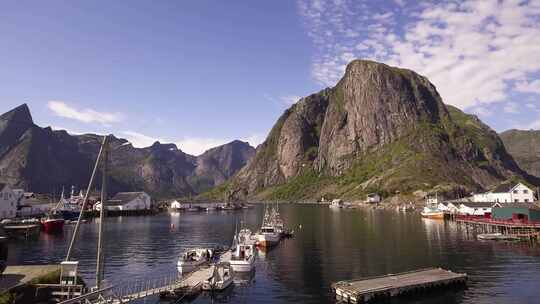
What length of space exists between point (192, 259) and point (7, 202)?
11492cm

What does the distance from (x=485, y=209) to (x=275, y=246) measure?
98.8 meters

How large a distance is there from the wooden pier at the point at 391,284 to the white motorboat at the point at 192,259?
24265 mm

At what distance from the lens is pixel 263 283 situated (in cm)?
5766

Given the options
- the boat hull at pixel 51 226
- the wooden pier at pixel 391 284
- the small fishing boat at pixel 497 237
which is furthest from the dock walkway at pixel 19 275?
the small fishing boat at pixel 497 237

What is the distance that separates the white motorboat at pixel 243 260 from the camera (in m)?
63.3

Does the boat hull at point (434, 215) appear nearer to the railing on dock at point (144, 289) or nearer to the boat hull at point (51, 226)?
the railing on dock at point (144, 289)

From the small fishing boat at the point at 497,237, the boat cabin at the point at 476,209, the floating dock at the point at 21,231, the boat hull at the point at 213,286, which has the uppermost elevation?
the boat cabin at the point at 476,209

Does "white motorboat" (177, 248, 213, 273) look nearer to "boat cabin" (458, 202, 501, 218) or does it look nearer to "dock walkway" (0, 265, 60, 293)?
"dock walkway" (0, 265, 60, 293)

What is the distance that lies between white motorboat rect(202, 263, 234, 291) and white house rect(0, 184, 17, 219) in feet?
396

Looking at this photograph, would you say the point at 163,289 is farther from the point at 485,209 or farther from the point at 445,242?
the point at 485,209

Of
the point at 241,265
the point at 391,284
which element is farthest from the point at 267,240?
the point at 391,284

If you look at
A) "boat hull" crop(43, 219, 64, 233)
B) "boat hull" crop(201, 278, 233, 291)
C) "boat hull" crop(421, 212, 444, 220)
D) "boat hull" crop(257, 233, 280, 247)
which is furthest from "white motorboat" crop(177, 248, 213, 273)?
"boat hull" crop(421, 212, 444, 220)

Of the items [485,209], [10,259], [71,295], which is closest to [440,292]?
[71,295]

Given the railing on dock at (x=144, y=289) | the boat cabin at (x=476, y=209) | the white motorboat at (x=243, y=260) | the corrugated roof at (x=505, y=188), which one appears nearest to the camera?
the railing on dock at (x=144, y=289)
